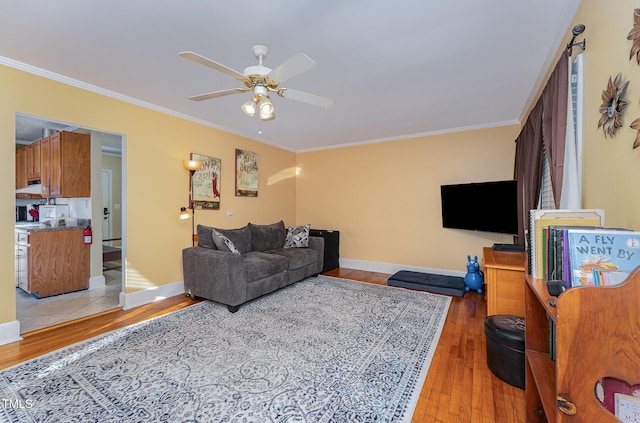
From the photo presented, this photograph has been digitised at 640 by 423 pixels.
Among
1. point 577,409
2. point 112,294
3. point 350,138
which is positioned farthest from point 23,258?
point 577,409

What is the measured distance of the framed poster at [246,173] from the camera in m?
4.67

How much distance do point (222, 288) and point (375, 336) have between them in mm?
1830

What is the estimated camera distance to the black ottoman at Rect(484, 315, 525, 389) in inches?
71.0

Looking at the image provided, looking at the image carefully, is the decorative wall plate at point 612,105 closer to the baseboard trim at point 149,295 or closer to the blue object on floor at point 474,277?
the blue object on floor at point 474,277

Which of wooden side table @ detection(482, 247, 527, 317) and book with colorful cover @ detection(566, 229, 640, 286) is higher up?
book with colorful cover @ detection(566, 229, 640, 286)

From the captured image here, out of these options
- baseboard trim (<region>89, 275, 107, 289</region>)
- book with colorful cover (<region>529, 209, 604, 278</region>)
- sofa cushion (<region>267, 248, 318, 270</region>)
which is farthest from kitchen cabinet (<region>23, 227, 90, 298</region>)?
book with colorful cover (<region>529, 209, 604, 278</region>)

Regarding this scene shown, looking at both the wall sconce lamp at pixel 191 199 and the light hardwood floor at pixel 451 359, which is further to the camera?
the wall sconce lamp at pixel 191 199

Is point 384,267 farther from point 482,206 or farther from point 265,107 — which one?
point 265,107

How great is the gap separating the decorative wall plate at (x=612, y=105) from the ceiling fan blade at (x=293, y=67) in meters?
1.52

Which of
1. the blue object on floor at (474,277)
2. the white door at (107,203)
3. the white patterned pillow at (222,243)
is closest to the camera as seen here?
the white patterned pillow at (222,243)

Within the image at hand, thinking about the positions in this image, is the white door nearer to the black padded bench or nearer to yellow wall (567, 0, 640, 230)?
the black padded bench

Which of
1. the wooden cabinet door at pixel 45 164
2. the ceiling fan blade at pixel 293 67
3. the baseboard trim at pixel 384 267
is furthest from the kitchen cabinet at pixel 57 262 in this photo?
the baseboard trim at pixel 384 267

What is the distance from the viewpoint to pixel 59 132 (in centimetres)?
381

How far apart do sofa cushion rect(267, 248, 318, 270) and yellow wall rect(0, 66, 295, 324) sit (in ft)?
3.49
